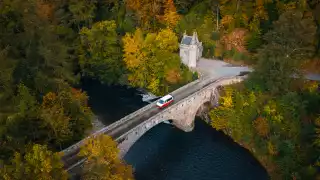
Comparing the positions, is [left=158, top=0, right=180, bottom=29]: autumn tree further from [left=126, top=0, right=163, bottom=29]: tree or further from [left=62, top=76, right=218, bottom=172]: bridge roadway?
[left=62, top=76, right=218, bottom=172]: bridge roadway

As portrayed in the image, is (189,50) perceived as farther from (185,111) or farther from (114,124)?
(114,124)

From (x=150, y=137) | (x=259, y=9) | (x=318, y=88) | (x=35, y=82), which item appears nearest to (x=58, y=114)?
(x=35, y=82)

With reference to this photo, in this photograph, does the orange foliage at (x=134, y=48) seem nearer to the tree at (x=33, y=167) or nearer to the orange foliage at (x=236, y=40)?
the orange foliage at (x=236, y=40)

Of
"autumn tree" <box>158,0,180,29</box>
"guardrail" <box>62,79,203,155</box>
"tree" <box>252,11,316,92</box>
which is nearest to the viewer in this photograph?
"guardrail" <box>62,79,203,155</box>

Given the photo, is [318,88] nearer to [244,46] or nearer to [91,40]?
[244,46]

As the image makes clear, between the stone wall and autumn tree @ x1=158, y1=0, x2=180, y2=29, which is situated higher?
autumn tree @ x1=158, y1=0, x2=180, y2=29

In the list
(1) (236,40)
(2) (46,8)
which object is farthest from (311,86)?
(2) (46,8)

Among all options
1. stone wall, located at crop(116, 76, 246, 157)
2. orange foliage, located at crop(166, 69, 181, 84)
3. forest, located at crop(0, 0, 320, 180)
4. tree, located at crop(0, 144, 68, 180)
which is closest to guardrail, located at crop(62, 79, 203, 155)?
forest, located at crop(0, 0, 320, 180)
